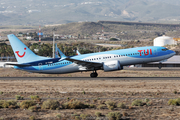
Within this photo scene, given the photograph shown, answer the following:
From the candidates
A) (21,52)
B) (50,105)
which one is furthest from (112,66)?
(50,105)

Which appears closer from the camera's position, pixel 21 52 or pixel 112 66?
pixel 112 66

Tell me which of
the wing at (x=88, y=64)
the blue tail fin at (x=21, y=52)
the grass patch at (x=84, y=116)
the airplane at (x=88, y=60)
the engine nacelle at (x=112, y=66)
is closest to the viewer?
the grass patch at (x=84, y=116)

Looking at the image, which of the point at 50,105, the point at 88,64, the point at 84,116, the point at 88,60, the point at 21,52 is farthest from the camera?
the point at 88,60

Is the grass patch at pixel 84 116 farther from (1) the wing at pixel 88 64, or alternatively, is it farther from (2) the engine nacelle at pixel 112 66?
(1) the wing at pixel 88 64

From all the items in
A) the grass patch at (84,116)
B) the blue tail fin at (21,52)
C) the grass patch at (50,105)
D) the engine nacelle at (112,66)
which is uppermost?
the blue tail fin at (21,52)

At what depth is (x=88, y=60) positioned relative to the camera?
1898 inches

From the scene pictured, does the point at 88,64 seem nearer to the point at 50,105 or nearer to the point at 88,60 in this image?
the point at 88,60

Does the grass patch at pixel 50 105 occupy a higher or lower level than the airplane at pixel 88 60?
lower

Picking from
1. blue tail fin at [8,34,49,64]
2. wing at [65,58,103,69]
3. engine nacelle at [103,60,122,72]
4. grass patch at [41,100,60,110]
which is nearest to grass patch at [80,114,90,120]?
grass patch at [41,100,60,110]

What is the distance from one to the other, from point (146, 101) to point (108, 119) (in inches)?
292

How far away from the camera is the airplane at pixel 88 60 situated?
46.8 metres

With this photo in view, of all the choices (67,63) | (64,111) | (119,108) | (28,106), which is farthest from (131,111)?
(67,63)

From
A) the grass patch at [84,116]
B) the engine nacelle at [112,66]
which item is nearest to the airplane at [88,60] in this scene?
the engine nacelle at [112,66]

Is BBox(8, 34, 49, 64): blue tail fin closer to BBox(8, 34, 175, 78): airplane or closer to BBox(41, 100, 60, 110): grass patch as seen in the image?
BBox(8, 34, 175, 78): airplane
